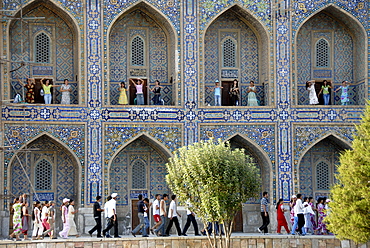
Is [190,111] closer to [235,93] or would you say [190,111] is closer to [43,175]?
[235,93]

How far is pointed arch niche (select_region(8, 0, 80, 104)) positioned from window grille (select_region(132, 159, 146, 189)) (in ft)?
10.2

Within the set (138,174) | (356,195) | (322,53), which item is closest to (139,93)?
(138,174)

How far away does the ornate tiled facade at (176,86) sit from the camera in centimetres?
2881

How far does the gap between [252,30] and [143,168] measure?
6441 mm

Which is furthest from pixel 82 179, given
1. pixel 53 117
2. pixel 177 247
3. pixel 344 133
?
pixel 344 133

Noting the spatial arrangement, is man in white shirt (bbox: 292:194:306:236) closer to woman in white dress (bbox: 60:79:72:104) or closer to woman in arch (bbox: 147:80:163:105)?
woman in arch (bbox: 147:80:163:105)

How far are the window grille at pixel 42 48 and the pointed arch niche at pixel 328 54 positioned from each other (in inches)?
356

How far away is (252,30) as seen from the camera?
31.1 metres

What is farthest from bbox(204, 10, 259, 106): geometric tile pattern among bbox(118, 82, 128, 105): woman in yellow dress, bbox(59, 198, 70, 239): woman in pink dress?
bbox(59, 198, 70, 239): woman in pink dress

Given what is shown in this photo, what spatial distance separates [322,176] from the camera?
102ft

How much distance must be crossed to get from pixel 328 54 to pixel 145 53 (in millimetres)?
6787

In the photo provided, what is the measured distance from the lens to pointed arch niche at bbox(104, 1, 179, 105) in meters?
30.3

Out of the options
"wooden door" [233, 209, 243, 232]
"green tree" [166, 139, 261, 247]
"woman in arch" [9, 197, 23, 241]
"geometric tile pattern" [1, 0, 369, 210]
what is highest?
"geometric tile pattern" [1, 0, 369, 210]

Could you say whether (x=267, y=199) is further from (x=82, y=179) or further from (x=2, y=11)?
(x=2, y=11)
